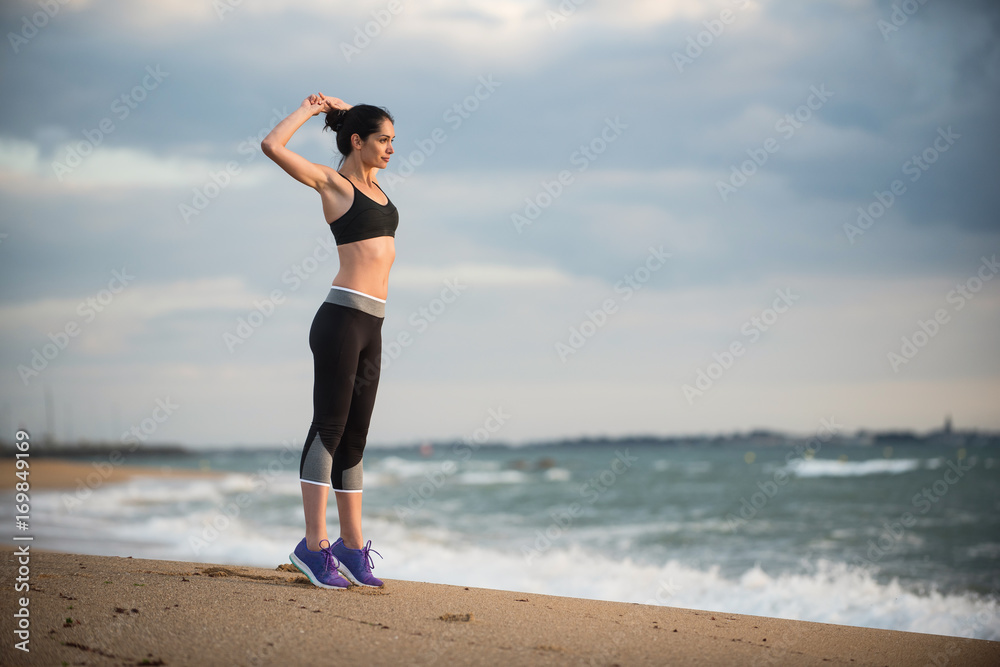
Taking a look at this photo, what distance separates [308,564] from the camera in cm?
345

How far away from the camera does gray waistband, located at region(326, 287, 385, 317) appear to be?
3.41 m

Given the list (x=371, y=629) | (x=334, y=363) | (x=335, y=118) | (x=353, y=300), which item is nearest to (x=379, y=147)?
(x=335, y=118)

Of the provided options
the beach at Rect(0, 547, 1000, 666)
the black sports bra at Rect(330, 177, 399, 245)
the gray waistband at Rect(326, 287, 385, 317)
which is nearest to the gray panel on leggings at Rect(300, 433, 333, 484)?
the beach at Rect(0, 547, 1000, 666)

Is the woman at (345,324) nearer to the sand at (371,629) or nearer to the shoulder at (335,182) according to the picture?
the shoulder at (335,182)

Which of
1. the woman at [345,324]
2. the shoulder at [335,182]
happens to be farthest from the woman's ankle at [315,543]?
the shoulder at [335,182]

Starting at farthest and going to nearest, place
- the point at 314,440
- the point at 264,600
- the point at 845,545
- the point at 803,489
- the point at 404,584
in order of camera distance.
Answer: the point at 803,489
the point at 845,545
the point at 404,584
the point at 314,440
the point at 264,600

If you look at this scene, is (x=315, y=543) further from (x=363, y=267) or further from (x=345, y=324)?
(x=363, y=267)

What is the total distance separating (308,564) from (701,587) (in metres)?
6.52

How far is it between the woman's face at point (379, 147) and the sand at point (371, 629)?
192 centimetres

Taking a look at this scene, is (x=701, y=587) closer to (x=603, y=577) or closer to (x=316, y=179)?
(x=603, y=577)

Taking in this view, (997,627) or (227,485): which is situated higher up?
(227,485)

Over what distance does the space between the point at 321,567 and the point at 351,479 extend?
1.33 ft

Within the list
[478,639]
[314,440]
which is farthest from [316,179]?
[478,639]

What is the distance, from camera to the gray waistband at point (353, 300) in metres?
3.41
